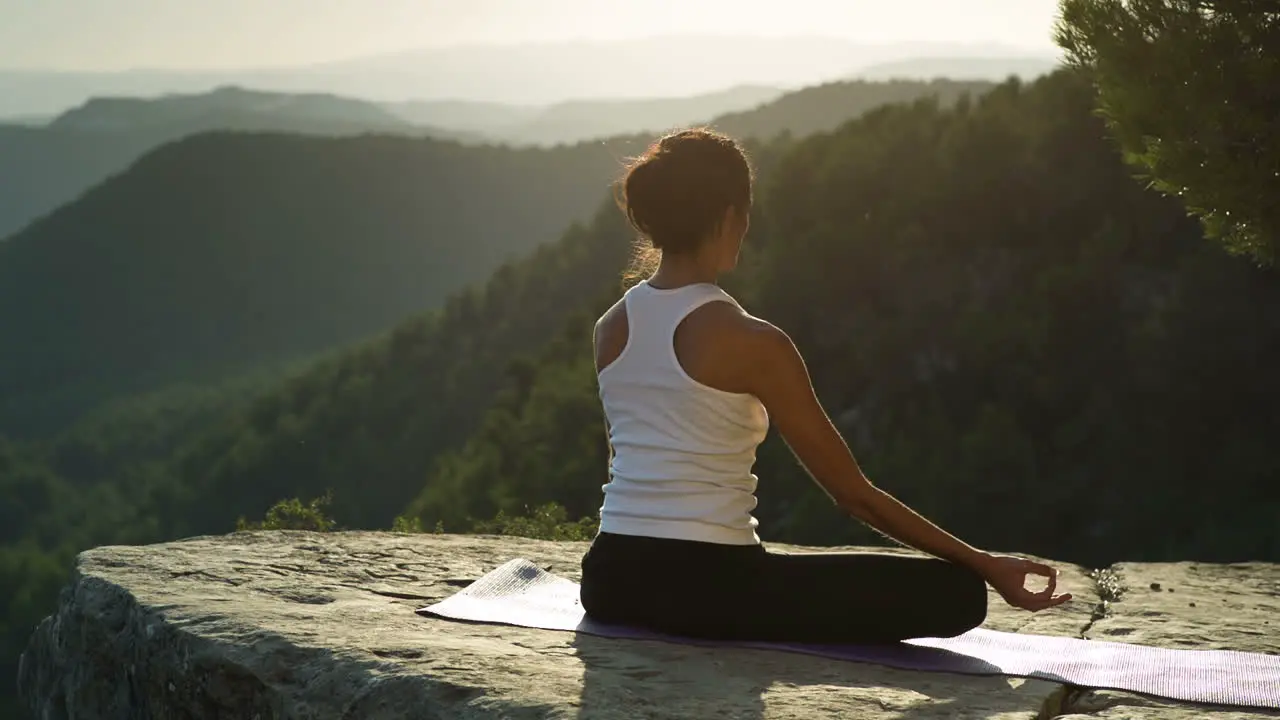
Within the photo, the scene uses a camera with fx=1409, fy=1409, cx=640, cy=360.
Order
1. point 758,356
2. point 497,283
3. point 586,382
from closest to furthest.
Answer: point 758,356, point 586,382, point 497,283

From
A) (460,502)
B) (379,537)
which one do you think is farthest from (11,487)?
(379,537)

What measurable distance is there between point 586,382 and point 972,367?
417 inches

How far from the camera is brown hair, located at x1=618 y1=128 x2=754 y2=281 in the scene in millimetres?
3512

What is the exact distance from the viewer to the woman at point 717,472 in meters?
3.51

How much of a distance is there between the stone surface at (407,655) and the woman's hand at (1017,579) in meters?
0.20

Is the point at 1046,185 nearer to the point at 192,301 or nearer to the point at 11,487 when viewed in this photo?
the point at 11,487

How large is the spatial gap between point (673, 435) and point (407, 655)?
88cm

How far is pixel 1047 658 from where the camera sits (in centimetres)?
382

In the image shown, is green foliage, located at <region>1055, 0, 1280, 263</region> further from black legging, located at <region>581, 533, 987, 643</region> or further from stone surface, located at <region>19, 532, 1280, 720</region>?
black legging, located at <region>581, 533, 987, 643</region>

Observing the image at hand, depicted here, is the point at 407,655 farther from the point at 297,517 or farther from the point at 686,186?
the point at 297,517

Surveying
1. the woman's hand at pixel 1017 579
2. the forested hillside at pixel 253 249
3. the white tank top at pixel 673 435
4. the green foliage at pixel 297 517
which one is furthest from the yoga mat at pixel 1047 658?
the forested hillside at pixel 253 249

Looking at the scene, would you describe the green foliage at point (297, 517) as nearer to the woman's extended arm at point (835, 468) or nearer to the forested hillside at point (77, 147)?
the woman's extended arm at point (835, 468)

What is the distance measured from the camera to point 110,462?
8838 centimetres

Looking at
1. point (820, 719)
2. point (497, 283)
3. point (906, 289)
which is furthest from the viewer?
point (497, 283)
